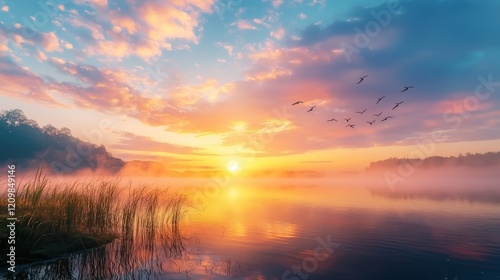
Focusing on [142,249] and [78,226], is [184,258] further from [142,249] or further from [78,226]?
[78,226]

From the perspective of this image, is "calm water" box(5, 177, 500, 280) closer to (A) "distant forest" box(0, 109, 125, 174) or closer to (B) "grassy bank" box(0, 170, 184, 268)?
(B) "grassy bank" box(0, 170, 184, 268)

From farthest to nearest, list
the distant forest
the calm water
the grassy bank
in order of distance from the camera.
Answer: the distant forest → the calm water → the grassy bank

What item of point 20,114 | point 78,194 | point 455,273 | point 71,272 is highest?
point 20,114

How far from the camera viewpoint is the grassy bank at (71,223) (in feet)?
49.0

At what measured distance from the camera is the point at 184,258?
57.6 feet

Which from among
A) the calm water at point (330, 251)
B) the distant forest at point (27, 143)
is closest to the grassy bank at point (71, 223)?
the calm water at point (330, 251)

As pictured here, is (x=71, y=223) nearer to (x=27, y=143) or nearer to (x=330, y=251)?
(x=330, y=251)

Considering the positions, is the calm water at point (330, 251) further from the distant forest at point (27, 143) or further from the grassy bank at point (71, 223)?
the distant forest at point (27, 143)

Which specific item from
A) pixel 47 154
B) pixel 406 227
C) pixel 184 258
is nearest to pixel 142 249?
pixel 184 258

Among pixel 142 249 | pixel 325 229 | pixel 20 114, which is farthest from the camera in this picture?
pixel 20 114

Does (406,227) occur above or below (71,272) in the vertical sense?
above

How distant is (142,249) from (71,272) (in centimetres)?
527

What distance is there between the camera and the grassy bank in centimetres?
1492

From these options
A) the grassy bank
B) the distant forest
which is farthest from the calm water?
the distant forest
